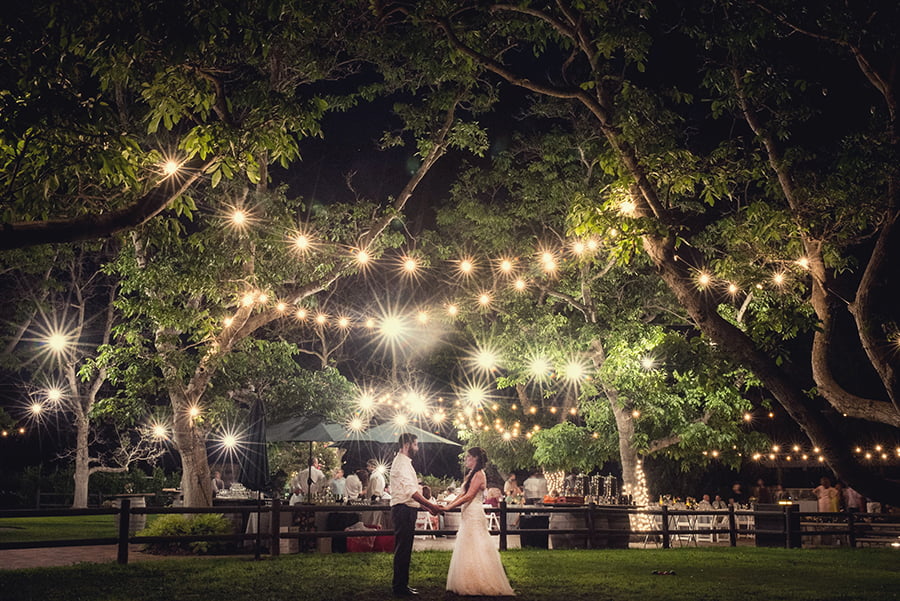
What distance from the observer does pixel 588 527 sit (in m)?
15.3

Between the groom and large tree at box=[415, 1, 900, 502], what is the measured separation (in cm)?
345

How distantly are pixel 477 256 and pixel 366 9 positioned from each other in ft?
29.1

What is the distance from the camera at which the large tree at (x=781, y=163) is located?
591 centimetres

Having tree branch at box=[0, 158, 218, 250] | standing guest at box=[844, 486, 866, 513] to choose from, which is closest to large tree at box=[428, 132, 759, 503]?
standing guest at box=[844, 486, 866, 513]

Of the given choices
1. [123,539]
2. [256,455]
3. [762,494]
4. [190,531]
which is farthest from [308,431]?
[762,494]

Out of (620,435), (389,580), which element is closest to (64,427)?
(620,435)

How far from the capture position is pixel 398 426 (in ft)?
69.4

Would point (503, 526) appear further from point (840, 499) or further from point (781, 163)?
point (840, 499)

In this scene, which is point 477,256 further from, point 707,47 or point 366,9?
point 707,47

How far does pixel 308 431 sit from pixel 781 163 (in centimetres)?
1298

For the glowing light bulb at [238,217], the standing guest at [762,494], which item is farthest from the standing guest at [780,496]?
the glowing light bulb at [238,217]

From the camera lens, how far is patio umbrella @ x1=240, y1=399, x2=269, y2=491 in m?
15.3

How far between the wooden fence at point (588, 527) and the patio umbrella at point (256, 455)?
0.66 m

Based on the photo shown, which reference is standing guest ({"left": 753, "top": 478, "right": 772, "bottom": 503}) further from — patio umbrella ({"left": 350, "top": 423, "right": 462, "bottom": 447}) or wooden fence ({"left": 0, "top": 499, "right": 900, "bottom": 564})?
patio umbrella ({"left": 350, "top": 423, "right": 462, "bottom": 447})
